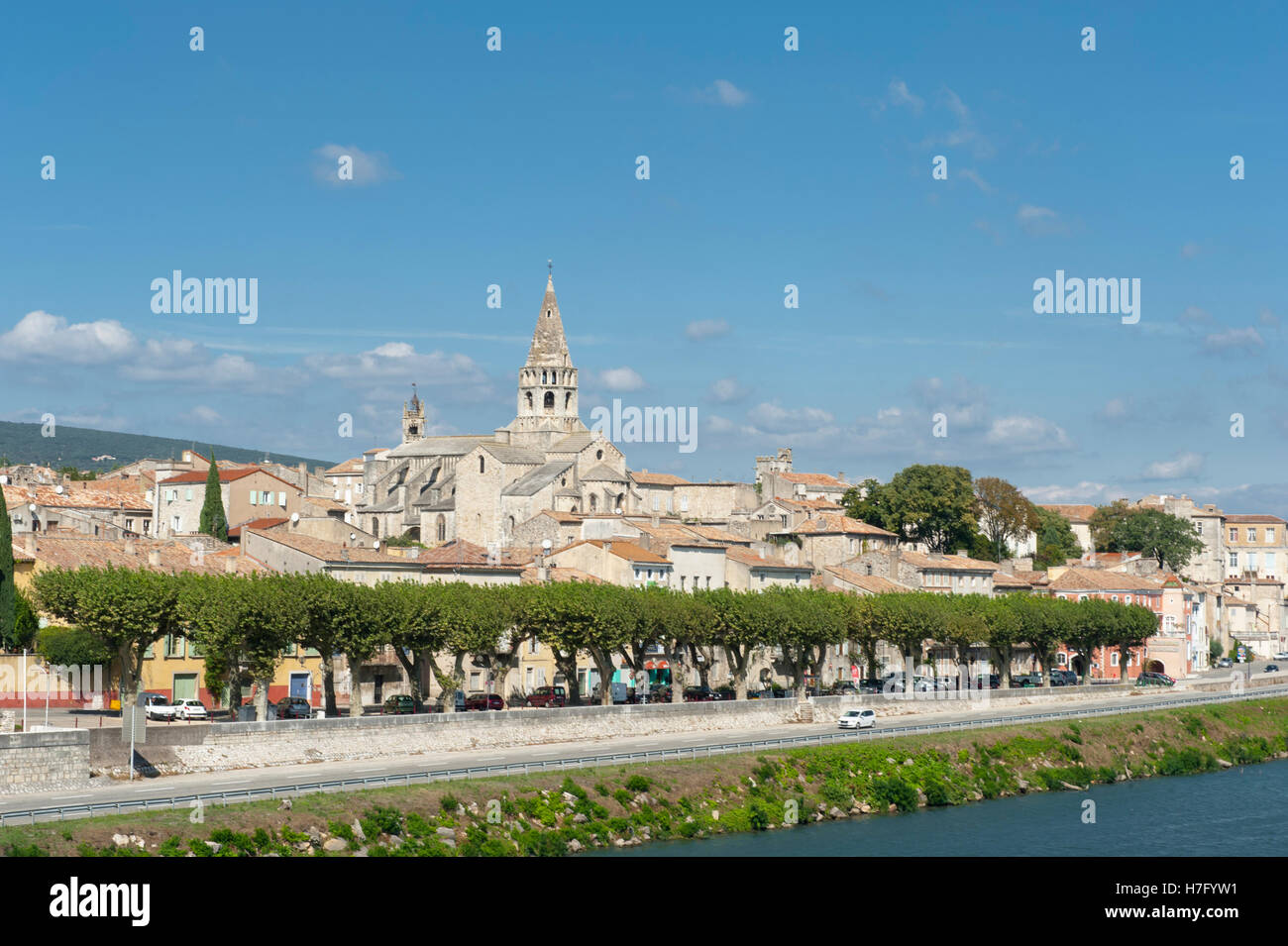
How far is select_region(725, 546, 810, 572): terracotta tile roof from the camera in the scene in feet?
293

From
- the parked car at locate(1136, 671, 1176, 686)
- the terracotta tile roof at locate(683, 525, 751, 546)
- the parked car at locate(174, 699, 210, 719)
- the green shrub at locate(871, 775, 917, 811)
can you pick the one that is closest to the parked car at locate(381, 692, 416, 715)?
the parked car at locate(174, 699, 210, 719)

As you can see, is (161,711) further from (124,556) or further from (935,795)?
(935,795)

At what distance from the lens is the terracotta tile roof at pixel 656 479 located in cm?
14038

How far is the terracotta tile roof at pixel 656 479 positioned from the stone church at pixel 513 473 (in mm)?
6471

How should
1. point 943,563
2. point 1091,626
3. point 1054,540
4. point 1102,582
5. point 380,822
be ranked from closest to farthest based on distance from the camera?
point 380,822
point 1091,626
point 943,563
point 1102,582
point 1054,540

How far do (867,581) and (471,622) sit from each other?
40937 millimetres

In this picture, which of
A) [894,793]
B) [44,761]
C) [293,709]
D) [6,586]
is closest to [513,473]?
[6,586]

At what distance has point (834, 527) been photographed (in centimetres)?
10725

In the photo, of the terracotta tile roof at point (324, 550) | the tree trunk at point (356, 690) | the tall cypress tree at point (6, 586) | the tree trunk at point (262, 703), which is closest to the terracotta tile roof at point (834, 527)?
the terracotta tile roof at point (324, 550)

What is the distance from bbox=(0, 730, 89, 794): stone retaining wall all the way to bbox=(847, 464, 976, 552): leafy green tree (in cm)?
8892
